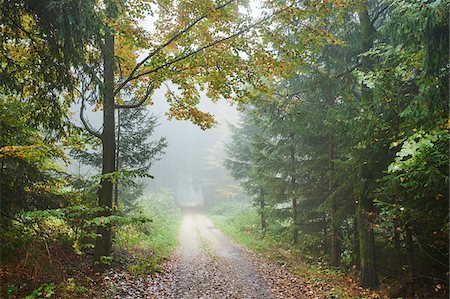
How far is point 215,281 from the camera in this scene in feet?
31.8

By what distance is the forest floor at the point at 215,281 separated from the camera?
8156mm

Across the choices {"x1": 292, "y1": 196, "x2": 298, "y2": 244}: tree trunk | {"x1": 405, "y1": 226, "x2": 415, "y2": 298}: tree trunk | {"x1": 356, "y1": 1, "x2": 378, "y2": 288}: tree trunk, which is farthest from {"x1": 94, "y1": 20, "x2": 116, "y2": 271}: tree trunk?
{"x1": 292, "y1": 196, "x2": 298, "y2": 244}: tree trunk

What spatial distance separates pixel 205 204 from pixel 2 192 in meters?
55.4

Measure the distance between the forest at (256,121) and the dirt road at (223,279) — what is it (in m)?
0.09

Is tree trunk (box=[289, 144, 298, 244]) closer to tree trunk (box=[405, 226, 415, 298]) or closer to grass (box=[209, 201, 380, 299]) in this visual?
grass (box=[209, 201, 380, 299])

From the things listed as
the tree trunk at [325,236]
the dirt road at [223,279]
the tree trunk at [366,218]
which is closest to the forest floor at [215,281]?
the dirt road at [223,279]

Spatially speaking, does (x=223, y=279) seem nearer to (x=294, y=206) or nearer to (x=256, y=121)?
(x=294, y=206)

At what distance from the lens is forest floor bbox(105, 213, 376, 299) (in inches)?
321

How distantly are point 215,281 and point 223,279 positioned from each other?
38 centimetres

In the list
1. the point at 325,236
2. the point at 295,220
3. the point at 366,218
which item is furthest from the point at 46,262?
the point at 295,220

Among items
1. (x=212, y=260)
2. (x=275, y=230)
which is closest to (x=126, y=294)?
(x=212, y=260)

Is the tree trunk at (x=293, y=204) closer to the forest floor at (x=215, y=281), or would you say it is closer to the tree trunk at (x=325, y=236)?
the tree trunk at (x=325, y=236)

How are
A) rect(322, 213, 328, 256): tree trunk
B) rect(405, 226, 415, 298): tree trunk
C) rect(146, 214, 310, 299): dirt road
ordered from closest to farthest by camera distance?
rect(405, 226, 415, 298): tree trunk
rect(146, 214, 310, 299): dirt road
rect(322, 213, 328, 256): tree trunk

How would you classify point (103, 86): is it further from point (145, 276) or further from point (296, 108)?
point (296, 108)
